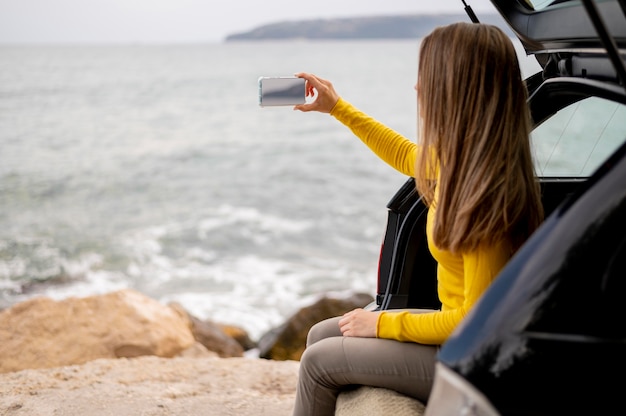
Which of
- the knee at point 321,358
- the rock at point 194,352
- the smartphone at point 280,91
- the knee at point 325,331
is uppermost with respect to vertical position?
the smartphone at point 280,91

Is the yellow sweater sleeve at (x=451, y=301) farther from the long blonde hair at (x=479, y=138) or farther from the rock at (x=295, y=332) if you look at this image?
the rock at (x=295, y=332)

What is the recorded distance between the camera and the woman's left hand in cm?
246

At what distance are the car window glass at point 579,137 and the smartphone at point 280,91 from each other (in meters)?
0.97

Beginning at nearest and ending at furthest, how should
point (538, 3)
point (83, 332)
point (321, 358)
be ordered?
point (321, 358) < point (538, 3) < point (83, 332)

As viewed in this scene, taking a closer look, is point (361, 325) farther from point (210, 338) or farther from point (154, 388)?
point (210, 338)

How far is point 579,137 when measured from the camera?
3662 millimetres

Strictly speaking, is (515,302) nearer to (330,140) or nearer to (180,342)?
(180,342)

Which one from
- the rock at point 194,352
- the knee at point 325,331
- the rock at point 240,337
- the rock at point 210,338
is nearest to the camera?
the knee at point 325,331

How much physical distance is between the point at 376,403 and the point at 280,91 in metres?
1.29

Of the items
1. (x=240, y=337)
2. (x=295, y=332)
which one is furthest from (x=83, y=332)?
(x=240, y=337)

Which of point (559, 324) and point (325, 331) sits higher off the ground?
point (559, 324)

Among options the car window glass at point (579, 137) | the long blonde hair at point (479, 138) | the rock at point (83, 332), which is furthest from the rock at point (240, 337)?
the long blonde hair at point (479, 138)

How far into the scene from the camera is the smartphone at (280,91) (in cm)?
280

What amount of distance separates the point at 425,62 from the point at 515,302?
0.93 metres
